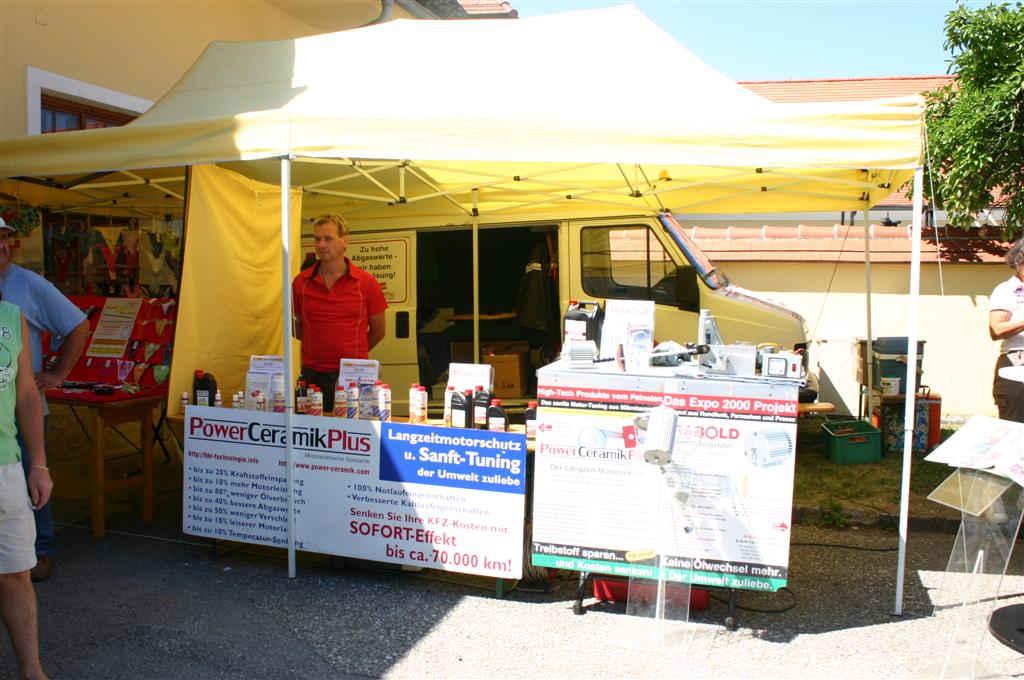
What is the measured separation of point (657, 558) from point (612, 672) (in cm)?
64

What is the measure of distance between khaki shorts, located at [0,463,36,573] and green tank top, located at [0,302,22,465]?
0.06m

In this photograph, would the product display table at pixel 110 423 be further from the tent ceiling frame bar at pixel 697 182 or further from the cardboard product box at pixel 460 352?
the tent ceiling frame bar at pixel 697 182

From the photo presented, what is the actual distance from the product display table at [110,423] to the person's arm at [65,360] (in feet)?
2.80

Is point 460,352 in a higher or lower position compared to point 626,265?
lower

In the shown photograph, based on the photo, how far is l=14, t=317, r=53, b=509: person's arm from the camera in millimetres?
3188

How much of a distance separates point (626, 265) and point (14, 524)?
5.44m

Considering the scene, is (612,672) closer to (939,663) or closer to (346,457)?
(939,663)

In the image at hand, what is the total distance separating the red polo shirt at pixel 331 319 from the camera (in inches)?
217

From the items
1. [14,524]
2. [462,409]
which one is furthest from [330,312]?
[14,524]

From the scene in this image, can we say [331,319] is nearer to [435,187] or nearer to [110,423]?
[110,423]

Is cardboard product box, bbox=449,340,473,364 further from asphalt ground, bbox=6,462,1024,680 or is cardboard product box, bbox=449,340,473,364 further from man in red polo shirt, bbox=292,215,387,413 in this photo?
asphalt ground, bbox=6,462,1024,680

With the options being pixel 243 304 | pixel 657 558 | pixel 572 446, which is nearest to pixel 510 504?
pixel 572 446

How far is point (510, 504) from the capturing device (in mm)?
4336

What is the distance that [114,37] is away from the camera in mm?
7520
